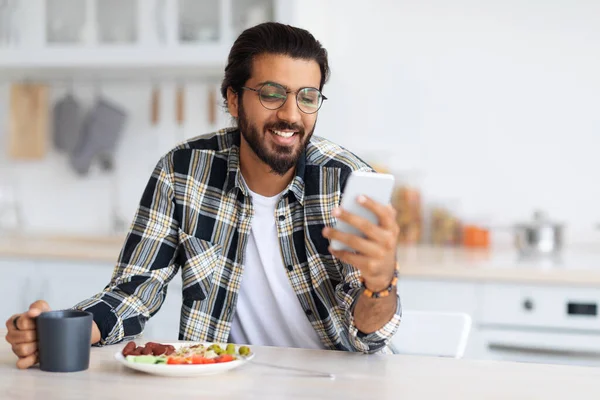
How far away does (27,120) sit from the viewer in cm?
355

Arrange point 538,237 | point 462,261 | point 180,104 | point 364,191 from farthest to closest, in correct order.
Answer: point 180,104 → point 538,237 → point 462,261 → point 364,191

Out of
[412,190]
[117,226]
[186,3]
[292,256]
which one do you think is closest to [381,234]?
[292,256]

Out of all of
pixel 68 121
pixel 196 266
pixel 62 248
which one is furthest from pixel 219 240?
pixel 68 121

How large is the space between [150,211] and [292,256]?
12.9 inches

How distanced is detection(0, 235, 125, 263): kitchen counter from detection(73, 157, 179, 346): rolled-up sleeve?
47.0 inches

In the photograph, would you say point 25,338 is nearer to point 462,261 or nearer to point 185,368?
point 185,368

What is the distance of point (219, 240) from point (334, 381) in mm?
617

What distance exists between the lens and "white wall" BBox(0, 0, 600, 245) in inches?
124

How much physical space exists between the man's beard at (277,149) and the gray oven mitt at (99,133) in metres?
1.86

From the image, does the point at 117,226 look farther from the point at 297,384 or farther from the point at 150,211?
the point at 297,384

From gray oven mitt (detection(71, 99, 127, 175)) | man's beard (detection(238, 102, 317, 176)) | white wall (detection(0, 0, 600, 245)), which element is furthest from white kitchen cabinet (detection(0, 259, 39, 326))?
man's beard (detection(238, 102, 317, 176))

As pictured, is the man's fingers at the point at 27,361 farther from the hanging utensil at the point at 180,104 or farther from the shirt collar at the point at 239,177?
the hanging utensil at the point at 180,104

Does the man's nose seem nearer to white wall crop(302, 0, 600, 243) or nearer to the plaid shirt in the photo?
the plaid shirt

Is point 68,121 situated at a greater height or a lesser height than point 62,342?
greater
